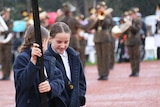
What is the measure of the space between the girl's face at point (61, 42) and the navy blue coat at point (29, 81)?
0.15 metres

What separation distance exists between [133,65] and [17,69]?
489 inches

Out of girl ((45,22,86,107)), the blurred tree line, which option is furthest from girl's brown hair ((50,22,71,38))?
the blurred tree line

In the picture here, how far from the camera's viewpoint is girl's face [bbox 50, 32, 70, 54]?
551 cm

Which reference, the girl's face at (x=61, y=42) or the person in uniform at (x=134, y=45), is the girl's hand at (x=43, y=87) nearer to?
the girl's face at (x=61, y=42)

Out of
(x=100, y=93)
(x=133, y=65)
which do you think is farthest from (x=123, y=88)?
(x=133, y=65)

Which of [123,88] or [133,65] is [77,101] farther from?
[133,65]

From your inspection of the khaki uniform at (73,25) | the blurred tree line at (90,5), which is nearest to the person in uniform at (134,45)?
the blurred tree line at (90,5)

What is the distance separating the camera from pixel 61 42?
5.53 m

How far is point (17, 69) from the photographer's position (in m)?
5.27

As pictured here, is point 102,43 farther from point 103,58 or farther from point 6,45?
point 6,45

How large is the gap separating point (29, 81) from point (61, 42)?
590 millimetres

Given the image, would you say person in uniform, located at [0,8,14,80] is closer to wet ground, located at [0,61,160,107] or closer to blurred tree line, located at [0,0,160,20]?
blurred tree line, located at [0,0,160,20]

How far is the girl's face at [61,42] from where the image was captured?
5.51m

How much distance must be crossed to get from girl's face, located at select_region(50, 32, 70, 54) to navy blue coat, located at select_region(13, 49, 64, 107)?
0.15 m
